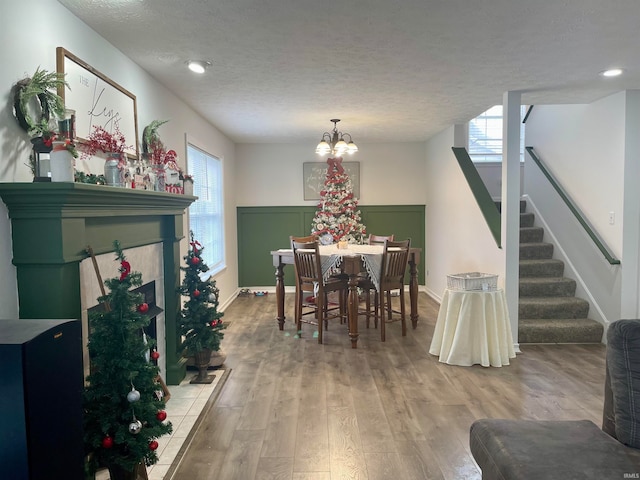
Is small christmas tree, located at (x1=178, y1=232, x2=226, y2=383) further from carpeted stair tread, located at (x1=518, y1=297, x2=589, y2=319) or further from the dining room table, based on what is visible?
carpeted stair tread, located at (x1=518, y1=297, x2=589, y2=319)

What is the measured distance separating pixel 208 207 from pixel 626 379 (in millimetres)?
4643

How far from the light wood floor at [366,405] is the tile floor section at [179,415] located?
88 millimetres

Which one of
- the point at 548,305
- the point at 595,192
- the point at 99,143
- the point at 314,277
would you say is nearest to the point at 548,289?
the point at 548,305

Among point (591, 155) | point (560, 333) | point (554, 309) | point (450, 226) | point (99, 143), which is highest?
point (591, 155)

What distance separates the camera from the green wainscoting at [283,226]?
704 cm

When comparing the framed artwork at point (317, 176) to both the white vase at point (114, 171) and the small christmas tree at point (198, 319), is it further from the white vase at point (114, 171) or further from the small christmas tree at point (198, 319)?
the white vase at point (114, 171)

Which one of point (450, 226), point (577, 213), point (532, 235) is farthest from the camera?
point (450, 226)

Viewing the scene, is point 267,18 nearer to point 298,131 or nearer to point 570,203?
point 298,131

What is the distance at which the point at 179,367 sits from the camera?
3293 millimetres

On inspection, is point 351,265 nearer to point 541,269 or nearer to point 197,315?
point 197,315

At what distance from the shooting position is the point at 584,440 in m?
1.60

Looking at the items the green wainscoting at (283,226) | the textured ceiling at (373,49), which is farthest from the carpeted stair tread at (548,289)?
the green wainscoting at (283,226)

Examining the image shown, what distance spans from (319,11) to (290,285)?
5144 mm

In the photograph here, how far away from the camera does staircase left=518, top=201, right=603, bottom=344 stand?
14.0 feet
